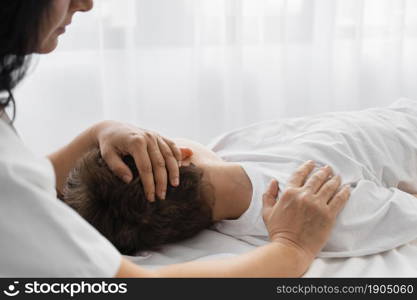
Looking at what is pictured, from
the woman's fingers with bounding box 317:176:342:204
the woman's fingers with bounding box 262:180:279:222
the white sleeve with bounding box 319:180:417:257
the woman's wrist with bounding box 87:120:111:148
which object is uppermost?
the woman's wrist with bounding box 87:120:111:148

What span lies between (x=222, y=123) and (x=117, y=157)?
1.36 meters

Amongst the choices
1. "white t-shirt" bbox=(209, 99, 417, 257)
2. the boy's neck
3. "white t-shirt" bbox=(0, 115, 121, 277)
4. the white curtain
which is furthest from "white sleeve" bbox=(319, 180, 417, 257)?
the white curtain

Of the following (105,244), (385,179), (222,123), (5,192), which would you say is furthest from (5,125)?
(222,123)

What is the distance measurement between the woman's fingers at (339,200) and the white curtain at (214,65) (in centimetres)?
134

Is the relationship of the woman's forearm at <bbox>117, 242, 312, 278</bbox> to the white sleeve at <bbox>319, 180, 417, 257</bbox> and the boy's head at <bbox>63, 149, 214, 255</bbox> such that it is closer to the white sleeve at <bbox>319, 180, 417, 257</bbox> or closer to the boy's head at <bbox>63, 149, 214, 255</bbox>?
the white sleeve at <bbox>319, 180, 417, 257</bbox>

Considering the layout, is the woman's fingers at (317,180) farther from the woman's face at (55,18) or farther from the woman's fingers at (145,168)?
the woman's face at (55,18)

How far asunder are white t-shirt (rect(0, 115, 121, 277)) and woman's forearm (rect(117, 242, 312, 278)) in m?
0.12

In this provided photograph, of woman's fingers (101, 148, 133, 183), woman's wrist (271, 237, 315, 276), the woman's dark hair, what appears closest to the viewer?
the woman's dark hair

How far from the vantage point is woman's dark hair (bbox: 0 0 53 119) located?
0.71 meters

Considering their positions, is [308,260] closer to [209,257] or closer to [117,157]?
[209,257]

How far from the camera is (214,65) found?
8.14 feet

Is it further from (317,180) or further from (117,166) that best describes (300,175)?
(117,166)

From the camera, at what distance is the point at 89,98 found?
7.84ft

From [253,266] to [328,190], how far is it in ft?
0.91
